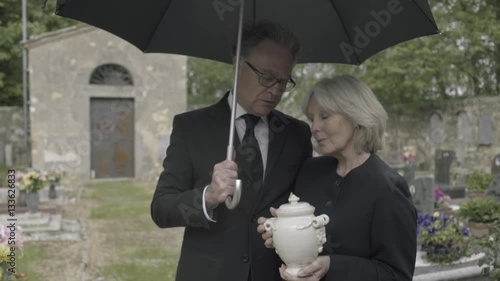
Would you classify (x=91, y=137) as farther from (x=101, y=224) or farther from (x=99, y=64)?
(x=101, y=224)

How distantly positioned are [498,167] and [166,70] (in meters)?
10.2

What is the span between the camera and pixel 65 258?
278 inches

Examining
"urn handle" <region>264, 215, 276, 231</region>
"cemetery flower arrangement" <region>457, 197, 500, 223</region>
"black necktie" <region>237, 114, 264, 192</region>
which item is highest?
"black necktie" <region>237, 114, 264, 192</region>

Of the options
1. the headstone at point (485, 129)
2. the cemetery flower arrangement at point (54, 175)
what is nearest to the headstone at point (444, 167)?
the headstone at point (485, 129)

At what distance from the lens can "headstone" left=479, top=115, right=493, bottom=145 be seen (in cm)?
1706

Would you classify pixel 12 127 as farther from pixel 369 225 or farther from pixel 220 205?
pixel 369 225

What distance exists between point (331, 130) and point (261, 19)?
0.74 meters

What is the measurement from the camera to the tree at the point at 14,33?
1989cm

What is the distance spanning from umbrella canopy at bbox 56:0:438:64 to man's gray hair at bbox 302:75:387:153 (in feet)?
1.41

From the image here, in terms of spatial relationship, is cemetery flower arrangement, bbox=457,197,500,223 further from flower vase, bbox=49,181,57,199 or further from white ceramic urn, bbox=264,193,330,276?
flower vase, bbox=49,181,57,199

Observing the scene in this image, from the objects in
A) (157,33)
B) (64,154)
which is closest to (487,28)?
(64,154)

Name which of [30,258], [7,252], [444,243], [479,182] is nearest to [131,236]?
[30,258]

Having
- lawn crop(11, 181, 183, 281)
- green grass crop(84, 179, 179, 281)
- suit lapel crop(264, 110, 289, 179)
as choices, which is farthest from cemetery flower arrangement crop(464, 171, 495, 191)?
suit lapel crop(264, 110, 289, 179)

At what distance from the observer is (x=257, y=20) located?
2484mm
